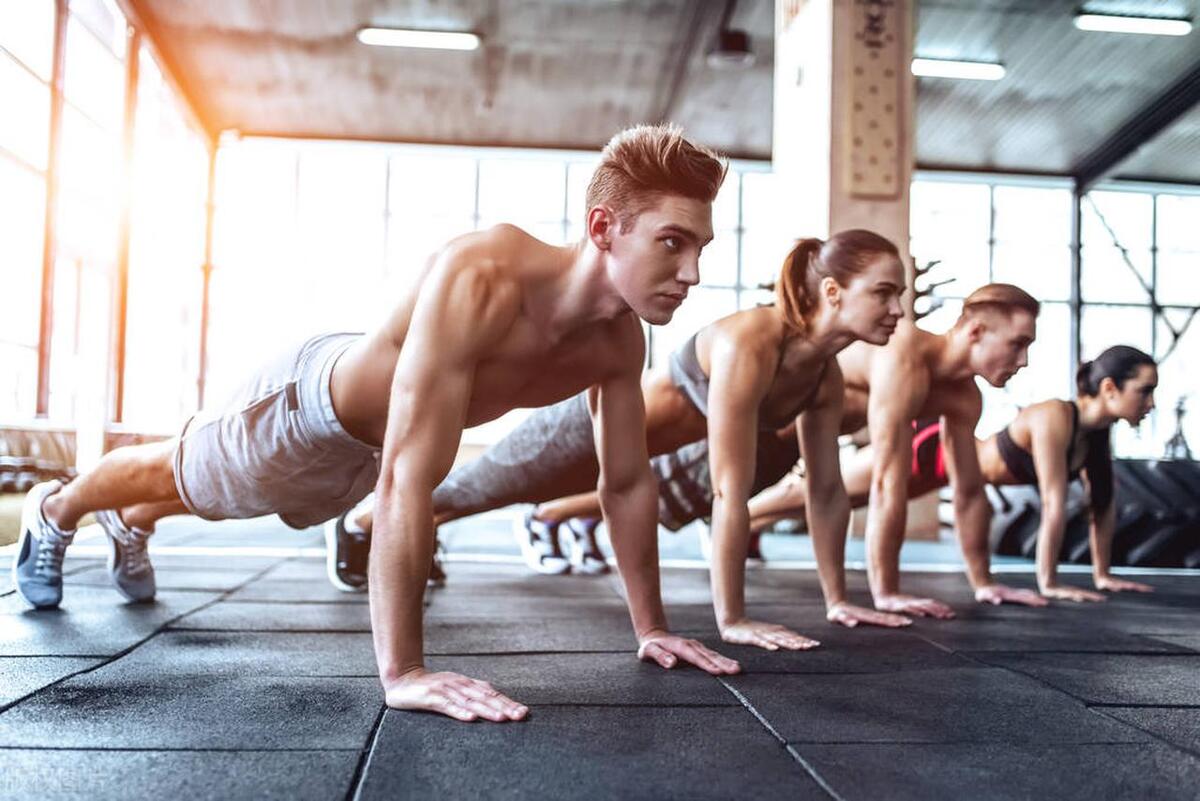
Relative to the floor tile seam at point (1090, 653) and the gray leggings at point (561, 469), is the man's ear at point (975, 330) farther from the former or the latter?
the floor tile seam at point (1090, 653)

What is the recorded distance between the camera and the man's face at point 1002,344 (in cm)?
347

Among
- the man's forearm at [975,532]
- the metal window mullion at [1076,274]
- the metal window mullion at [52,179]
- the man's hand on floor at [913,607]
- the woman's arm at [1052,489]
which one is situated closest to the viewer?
the man's hand on floor at [913,607]

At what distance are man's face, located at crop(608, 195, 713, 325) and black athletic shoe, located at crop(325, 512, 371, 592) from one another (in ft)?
6.85

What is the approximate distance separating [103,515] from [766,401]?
202 centimetres

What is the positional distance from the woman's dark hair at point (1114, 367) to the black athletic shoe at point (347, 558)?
2.99 m

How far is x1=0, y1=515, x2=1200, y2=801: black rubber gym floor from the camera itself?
59.0 inches

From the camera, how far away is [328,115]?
40.4 feet

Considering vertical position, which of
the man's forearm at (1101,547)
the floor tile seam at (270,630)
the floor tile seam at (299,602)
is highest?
the man's forearm at (1101,547)

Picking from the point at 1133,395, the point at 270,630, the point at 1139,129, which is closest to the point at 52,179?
the point at 270,630

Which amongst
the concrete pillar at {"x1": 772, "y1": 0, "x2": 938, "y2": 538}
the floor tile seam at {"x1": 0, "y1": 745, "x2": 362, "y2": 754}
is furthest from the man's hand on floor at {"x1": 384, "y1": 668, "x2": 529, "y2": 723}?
the concrete pillar at {"x1": 772, "y1": 0, "x2": 938, "y2": 538}

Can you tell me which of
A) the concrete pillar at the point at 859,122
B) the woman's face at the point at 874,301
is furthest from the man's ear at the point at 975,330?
the concrete pillar at the point at 859,122

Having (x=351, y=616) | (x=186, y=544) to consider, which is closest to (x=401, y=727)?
(x=351, y=616)

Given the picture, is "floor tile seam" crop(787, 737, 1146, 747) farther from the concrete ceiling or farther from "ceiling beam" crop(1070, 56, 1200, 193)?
"ceiling beam" crop(1070, 56, 1200, 193)

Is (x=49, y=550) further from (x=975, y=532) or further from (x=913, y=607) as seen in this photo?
(x=975, y=532)
